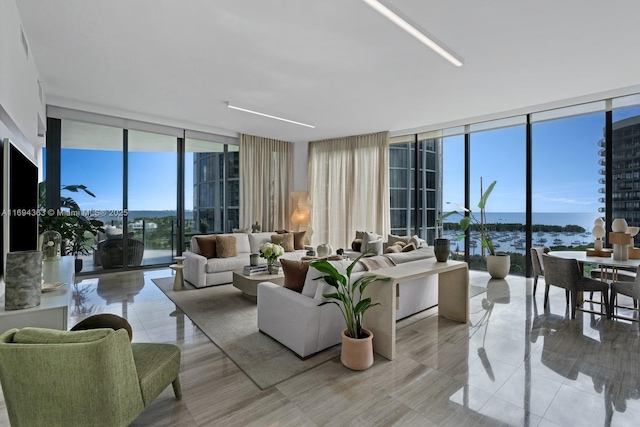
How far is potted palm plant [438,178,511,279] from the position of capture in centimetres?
543

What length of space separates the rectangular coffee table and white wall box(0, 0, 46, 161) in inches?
102

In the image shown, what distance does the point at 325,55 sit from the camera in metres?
3.37

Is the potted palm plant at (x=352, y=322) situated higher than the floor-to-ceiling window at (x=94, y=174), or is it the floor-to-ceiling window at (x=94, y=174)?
the floor-to-ceiling window at (x=94, y=174)

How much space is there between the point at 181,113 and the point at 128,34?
2693 mm

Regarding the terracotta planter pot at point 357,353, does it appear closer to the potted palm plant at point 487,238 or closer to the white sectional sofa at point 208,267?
the white sectional sofa at point 208,267

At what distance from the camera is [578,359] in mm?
2568

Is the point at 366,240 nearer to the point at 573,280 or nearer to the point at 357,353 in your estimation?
the point at 573,280

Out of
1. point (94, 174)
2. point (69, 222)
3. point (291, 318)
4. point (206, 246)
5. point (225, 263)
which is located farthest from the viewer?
point (94, 174)

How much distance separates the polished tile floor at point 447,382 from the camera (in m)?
1.88

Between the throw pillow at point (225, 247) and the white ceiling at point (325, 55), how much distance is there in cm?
227

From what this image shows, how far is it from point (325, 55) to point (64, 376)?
3.40 metres

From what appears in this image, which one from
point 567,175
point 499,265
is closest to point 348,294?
point 499,265

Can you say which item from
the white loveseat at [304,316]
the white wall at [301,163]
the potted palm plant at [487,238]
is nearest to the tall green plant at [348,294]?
the white loveseat at [304,316]

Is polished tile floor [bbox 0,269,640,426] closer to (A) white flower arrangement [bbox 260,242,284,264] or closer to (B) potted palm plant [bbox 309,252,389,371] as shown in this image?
(B) potted palm plant [bbox 309,252,389,371]
